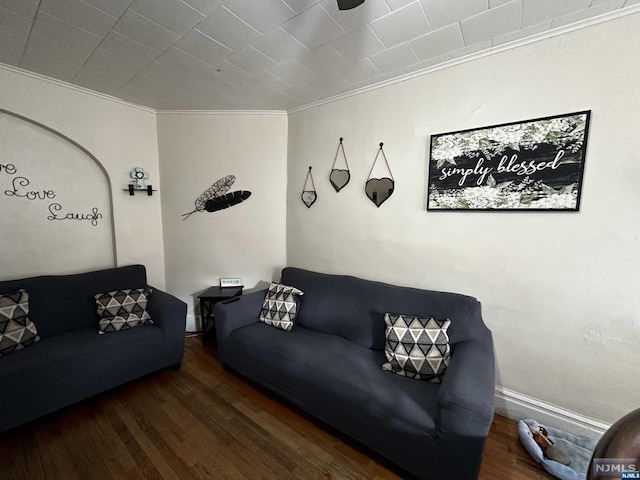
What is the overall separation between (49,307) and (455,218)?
3192mm

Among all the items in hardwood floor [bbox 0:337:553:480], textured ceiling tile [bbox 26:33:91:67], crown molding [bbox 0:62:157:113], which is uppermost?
textured ceiling tile [bbox 26:33:91:67]

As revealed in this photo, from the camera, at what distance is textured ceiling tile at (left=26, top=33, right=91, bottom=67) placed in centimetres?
166

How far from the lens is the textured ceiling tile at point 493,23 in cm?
138

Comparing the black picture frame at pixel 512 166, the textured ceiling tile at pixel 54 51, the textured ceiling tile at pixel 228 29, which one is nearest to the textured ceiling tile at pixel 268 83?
the textured ceiling tile at pixel 228 29

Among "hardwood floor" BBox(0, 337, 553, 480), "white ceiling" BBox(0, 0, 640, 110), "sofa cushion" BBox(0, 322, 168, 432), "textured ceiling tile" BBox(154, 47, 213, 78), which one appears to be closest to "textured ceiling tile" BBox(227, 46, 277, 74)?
"white ceiling" BBox(0, 0, 640, 110)

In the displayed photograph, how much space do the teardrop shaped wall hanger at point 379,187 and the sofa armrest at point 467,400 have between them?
1.34m

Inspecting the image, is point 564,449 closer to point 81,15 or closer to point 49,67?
point 81,15

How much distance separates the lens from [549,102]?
157 cm

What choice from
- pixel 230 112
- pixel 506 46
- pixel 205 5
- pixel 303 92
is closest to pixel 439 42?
pixel 506 46

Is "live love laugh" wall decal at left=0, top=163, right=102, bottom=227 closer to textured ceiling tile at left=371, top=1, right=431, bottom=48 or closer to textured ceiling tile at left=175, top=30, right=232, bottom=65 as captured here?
textured ceiling tile at left=175, top=30, right=232, bottom=65

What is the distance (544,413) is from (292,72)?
3.00 meters

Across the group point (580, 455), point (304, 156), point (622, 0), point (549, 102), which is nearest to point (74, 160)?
point (304, 156)

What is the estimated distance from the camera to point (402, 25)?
4.90ft

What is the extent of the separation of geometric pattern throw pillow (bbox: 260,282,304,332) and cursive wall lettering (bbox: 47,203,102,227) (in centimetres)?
186
